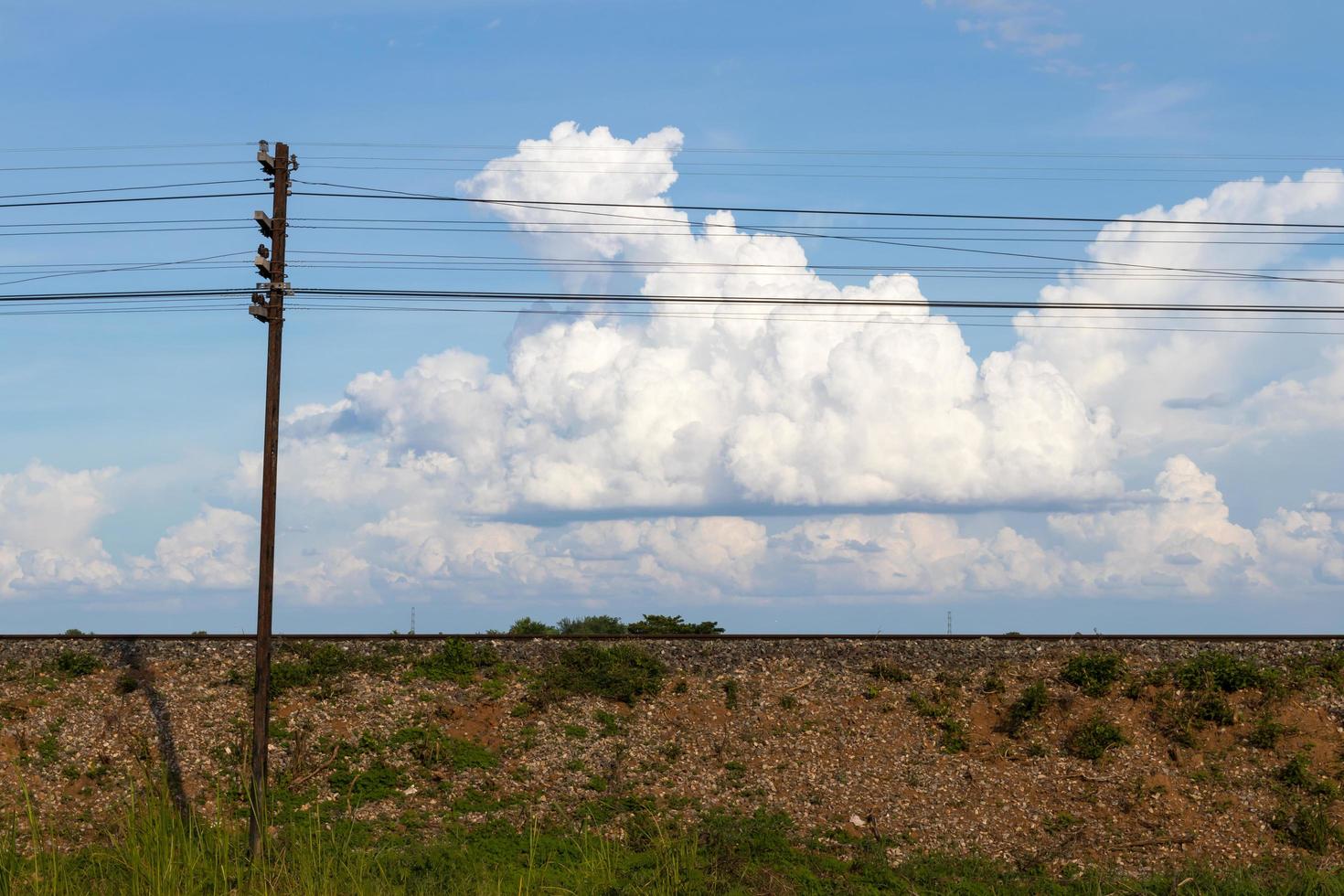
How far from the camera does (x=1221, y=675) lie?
26844mm

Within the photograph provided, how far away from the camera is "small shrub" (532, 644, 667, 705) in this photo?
26875mm

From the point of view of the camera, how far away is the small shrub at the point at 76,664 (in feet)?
90.7

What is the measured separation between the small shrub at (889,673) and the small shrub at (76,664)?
18.8 meters

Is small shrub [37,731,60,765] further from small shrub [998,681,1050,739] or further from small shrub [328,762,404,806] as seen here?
small shrub [998,681,1050,739]

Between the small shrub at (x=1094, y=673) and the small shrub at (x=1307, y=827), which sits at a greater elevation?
the small shrub at (x=1094, y=673)

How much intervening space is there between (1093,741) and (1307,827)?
14.1 feet

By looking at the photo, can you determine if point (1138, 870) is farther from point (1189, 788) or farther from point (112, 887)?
point (112, 887)

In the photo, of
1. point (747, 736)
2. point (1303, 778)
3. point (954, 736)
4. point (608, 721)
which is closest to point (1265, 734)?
point (1303, 778)

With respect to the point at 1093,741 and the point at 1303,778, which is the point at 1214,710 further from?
the point at 1093,741

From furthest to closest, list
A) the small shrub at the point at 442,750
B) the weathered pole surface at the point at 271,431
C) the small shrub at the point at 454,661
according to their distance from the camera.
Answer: the small shrub at the point at 454,661
the small shrub at the point at 442,750
the weathered pole surface at the point at 271,431

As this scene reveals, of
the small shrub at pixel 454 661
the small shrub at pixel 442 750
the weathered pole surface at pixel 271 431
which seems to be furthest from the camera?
the small shrub at pixel 454 661

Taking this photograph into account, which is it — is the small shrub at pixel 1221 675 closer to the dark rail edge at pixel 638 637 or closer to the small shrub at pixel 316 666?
Result: the dark rail edge at pixel 638 637

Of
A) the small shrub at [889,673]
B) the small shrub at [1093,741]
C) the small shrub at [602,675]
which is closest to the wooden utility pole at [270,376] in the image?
the small shrub at [602,675]

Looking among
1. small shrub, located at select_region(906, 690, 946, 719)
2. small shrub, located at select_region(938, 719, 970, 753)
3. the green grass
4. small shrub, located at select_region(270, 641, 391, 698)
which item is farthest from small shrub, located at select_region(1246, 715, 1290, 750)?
small shrub, located at select_region(270, 641, 391, 698)
